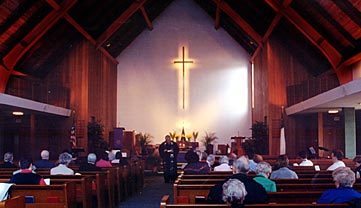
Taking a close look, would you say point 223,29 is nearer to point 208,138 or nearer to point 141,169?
point 208,138

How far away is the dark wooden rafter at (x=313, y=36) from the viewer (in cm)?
1450

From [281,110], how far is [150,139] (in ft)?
23.9

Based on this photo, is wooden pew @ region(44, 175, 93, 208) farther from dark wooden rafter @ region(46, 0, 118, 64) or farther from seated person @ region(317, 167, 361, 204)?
dark wooden rafter @ region(46, 0, 118, 64)

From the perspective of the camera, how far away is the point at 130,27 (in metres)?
21.5

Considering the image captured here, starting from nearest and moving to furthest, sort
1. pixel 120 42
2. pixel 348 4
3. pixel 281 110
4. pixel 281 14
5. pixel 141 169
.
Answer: pixel 348 4, pixel 141 169, pixel 281 14, pixel 281 110, pixel 120 42

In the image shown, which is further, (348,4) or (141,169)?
(141,169)

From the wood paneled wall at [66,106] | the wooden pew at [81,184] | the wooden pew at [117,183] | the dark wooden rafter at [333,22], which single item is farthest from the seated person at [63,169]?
the wood paneled wall at [66,106]

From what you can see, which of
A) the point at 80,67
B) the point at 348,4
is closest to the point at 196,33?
the point at 80,67

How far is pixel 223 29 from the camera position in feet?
76.8

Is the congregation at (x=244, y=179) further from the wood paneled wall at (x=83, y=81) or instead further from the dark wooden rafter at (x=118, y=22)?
the dark wooden rafter at (x=118, y=22)

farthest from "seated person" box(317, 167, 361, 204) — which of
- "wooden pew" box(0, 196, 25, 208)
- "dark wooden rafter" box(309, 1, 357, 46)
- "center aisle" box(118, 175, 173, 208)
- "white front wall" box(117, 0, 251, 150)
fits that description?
"white front wall" box(117, 0, 251, 150)

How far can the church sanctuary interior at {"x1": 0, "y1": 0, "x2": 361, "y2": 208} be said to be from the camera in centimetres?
1337

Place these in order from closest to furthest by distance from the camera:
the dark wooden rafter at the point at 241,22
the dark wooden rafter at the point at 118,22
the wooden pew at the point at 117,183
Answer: the wooden pew at the point at 117,183 → the dark wooden rafter at the point at 241,22 → the dark wooden rafter at the point at 118,22

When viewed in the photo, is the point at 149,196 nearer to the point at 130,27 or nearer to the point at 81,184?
the point at 81,184
